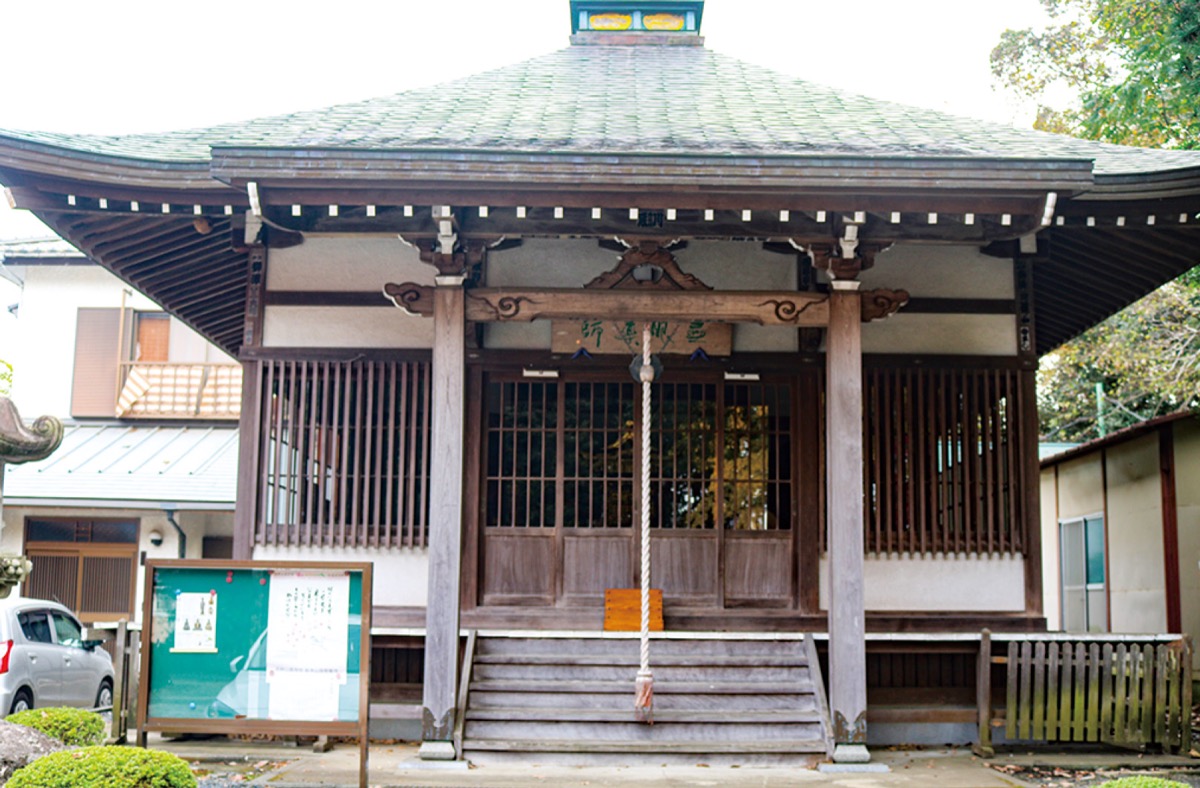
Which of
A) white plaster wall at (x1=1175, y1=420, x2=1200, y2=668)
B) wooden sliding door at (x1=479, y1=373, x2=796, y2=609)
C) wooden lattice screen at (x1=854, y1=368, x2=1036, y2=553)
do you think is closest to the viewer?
wooden lattice screen at (x1=854, y1=368, x2=1036, y2=553)

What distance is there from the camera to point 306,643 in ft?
23.9

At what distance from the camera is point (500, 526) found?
1060 cm

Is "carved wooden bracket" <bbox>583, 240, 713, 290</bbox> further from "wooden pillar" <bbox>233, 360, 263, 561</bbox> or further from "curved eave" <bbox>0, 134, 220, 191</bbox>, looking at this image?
"wooden pillar" <bbox>233, 360, 263, 561</bbox>

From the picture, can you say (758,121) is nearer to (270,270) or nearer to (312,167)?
(312,167)

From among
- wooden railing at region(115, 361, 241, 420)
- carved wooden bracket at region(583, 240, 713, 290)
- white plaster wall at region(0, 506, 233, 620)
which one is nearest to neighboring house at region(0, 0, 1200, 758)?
carved wooden bracket at region(583, 240, 713, 290)

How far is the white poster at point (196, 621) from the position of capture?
7355 mm

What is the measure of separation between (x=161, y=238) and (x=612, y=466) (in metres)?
4.23

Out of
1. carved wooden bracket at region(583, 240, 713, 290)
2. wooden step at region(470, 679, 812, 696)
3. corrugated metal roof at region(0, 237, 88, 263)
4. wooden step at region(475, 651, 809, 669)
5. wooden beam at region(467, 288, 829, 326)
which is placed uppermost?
corrugated metal roof at region(0, 237, 88, 263)

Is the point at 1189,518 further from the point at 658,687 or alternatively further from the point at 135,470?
the point at 135,470

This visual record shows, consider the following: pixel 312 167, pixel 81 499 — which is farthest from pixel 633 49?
pixel 81 499

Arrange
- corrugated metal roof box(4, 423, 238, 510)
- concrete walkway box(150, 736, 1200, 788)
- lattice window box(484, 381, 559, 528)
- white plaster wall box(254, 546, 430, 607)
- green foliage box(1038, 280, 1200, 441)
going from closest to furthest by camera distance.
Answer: concrete walkway box(150, 736, 1200, 788) → white plaster wall box(254, 546, 430, 607) → lattice window box(484, 381, 559, 528) → green foliage box(1038, 280, 1200, 441) → corrugated metal roof box(4, 423, 238, 510)

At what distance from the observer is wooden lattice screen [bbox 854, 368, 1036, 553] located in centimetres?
1038

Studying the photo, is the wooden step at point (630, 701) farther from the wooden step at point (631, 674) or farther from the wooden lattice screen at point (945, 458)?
the wooden lattice screen at point (945, 458)

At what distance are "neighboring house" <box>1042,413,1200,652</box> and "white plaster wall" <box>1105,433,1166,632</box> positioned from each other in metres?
0.01
